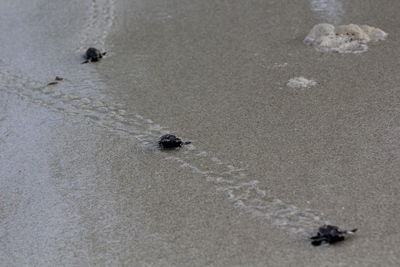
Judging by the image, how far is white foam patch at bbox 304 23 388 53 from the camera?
4344 mm

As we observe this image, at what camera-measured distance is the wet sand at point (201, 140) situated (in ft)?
8.54

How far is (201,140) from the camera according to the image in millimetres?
3434

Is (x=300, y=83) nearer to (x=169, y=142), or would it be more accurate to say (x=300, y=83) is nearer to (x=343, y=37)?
(x=343, y=37)

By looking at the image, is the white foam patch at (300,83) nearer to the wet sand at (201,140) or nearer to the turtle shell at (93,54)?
the wet sand at (201,140)

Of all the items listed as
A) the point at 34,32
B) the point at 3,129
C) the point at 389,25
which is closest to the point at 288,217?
the point at 3,129

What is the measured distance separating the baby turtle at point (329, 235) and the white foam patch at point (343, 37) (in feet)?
6.87

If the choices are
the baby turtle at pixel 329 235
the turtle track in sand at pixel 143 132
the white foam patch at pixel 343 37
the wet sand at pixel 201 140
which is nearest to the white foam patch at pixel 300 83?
the wet sand at pixel 201 140

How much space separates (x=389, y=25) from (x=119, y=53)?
1.97 m

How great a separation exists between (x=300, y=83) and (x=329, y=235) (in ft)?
5.50

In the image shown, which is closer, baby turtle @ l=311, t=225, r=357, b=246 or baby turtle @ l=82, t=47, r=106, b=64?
baby turtle @ l=311, t=225, r=357, b=246

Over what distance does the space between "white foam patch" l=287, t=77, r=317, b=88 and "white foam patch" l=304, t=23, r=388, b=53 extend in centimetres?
48

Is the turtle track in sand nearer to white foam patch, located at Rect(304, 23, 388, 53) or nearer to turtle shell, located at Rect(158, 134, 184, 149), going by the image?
turtle shell, located at Rect(158, 134, 184, 149)

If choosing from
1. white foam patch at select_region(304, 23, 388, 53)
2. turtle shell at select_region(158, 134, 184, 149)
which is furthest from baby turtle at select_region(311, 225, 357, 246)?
white foam patch at select_region(304, 23, 388, 53)

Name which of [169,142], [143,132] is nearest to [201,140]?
[169,142]
